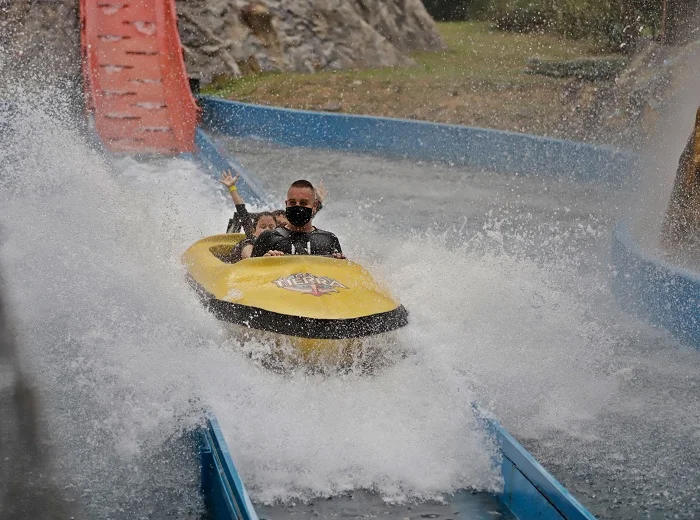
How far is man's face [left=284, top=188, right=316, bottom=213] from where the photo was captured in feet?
16.1

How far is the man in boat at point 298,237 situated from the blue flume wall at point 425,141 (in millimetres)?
5898

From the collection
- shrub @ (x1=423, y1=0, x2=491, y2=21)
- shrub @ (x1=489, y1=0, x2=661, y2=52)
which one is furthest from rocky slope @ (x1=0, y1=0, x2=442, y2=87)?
shrub @ (x1=423, y1=0, x2=491, y2=21)

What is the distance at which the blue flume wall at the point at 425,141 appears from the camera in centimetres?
1060

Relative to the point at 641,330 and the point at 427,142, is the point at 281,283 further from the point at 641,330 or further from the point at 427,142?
the point at 427,142

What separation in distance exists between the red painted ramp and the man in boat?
6269mm

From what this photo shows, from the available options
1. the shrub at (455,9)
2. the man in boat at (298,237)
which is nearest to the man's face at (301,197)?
the man in boat at (298,237)

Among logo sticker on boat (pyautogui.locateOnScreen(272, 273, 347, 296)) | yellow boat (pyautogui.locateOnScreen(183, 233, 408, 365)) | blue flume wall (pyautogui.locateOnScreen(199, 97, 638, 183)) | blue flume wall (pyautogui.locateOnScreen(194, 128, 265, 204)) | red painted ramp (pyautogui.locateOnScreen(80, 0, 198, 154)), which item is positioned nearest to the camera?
yellow boat (pyautogui.locateOnScreen(183, 233, 408, 365))

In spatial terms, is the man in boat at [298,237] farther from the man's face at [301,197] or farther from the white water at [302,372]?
the white water at [302,372]

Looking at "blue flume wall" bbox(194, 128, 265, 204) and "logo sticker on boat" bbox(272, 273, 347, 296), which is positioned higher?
"logo sticker on boat" bbox(272, 273, 347, 296)

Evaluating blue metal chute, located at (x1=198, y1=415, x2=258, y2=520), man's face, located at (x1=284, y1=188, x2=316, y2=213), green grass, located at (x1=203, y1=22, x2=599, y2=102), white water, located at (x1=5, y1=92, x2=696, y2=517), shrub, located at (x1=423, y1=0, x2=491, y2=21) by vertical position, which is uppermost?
shrub, located at (x1=423, y1=0, x2=491, y2=21)

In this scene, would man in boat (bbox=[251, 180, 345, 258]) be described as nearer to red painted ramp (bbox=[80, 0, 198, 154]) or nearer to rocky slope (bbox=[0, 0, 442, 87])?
red painted ramp (bbox=[80, 0, 198, 154])

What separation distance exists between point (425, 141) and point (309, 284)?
7530 millimetres

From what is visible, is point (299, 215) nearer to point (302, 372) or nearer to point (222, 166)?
point (302, 372)

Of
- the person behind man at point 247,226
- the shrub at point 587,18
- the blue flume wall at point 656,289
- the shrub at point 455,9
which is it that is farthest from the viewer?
the shrub at point 455,9
